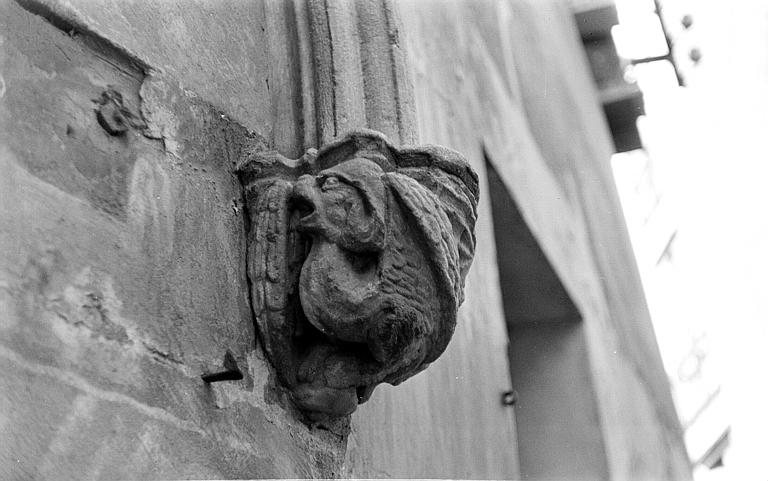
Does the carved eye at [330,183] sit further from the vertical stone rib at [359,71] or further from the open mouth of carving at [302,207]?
the vertical stone rib at [359,71]

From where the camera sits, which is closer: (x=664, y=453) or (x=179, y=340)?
(x=179, y=340)

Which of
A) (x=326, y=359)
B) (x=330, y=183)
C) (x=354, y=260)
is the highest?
(x=330, y=183)

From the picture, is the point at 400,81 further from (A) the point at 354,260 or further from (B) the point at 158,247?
(B) the point at 158,247

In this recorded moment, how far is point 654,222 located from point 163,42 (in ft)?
31.3

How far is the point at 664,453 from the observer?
502 cm

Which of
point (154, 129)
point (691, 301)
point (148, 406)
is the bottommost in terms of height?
point (148, 406)

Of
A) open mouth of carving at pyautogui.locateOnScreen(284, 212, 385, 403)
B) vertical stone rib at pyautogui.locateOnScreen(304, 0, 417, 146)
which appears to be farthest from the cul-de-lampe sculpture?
vertical stone rib at pyautogui.locateOnScreen(304, 0, 417, 146)

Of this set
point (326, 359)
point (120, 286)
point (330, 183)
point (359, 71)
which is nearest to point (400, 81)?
point (359, 71)

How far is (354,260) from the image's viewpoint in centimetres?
177

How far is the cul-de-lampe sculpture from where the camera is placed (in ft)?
5.67

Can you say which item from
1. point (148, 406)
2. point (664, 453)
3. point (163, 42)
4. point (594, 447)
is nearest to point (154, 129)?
point (163, 42)

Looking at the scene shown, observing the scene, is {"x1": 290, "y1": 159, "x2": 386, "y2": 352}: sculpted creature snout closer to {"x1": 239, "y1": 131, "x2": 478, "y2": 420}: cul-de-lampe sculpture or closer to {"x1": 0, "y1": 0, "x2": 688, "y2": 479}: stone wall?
{"x1": 239, "y1": 131, "x2": 478, "y2": 420}: cul-de-lampe sculpture

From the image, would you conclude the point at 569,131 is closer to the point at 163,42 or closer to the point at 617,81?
the point at 617,81

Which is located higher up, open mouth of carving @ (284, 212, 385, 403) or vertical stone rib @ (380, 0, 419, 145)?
vertical stone rib @ (380, 0, 419, 145)
